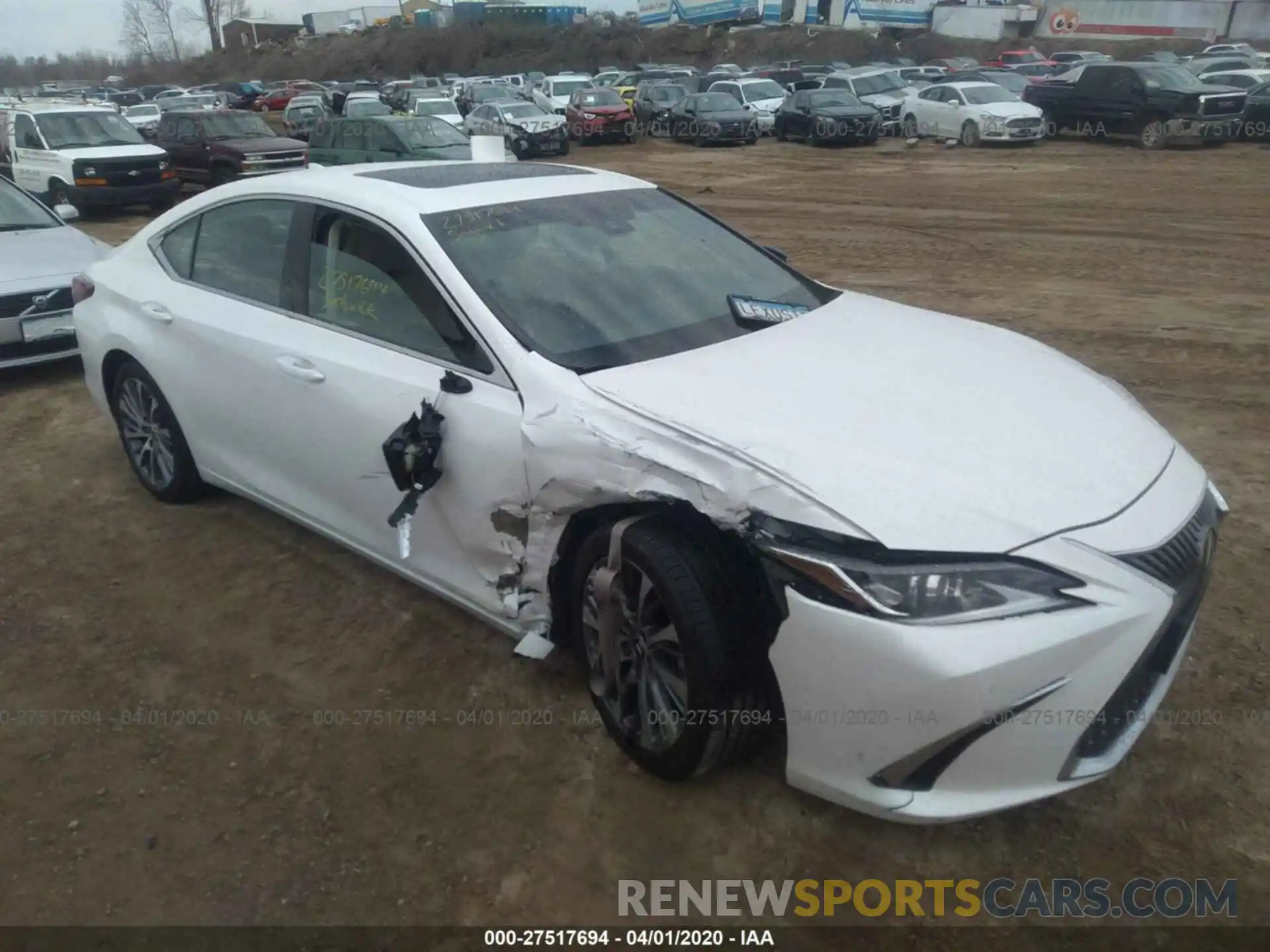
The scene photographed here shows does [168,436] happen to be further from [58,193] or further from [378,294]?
[58,193]

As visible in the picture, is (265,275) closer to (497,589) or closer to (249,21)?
(497,589)

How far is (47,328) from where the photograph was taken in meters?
6.82

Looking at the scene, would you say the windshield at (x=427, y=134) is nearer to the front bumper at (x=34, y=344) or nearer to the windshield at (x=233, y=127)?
the windshield at (x=233, y=127)

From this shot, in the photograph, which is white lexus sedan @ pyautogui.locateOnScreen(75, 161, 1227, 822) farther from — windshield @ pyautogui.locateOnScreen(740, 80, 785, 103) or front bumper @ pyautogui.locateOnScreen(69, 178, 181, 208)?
windshield @ pyautogui.locateOnScreen(740, 80, 785, 103)

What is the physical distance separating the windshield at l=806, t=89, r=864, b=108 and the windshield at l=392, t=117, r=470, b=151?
10.8 m

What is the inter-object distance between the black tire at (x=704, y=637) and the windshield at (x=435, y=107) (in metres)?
24.1

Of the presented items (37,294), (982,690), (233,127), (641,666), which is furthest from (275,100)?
(982,690)

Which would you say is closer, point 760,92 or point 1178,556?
point 1178,556

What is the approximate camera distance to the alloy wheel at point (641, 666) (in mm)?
2725

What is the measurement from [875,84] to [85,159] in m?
20.2

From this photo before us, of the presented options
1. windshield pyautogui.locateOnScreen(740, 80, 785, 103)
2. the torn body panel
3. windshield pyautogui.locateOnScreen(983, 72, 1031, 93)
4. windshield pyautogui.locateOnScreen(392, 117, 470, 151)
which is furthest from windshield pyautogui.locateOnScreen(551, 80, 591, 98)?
the torn body panel

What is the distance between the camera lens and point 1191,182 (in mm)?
15617

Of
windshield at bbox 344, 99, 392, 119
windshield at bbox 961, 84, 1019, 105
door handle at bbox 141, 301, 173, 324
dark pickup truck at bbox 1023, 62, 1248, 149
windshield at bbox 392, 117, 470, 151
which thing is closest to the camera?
door handle at bbox 141, 301, 173, 324

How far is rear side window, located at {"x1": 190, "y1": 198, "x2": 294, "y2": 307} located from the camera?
392 centimetres
